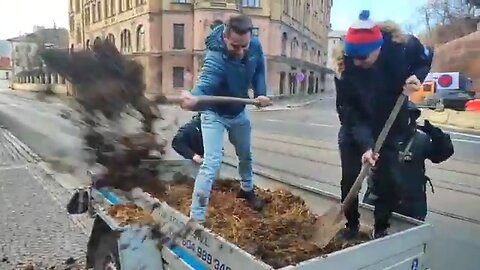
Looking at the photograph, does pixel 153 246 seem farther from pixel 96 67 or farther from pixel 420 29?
pixel 420 29

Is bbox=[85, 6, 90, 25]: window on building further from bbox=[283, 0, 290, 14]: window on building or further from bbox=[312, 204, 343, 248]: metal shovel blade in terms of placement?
bbox=[312, 204, 343, 248]: metal shovel blade

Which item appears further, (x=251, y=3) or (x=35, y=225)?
(x=35, y=225)

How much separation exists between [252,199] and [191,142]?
2.31ft

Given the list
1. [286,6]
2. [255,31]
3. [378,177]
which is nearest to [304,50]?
[255,31]

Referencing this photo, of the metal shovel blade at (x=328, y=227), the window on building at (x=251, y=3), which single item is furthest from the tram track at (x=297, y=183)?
the window on building at (x=251, y=3)

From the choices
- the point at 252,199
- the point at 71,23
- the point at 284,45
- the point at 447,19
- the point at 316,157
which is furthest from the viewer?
the point at 316,157

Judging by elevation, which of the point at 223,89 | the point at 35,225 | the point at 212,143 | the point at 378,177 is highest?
the point at 223,89

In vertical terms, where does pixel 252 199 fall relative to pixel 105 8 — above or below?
below

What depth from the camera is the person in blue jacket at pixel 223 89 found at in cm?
266

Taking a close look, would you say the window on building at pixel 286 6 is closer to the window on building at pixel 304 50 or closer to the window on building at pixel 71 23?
the window on building at pixel 304 50

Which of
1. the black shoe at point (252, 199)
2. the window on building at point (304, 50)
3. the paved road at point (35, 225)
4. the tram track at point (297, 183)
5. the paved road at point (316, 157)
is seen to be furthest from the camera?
the paved road at point (35, 225)

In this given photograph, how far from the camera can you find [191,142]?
12.3ft

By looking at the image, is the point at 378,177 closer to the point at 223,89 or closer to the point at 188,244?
the point at 223,89

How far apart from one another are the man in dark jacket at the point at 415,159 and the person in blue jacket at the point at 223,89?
2.81 ft
